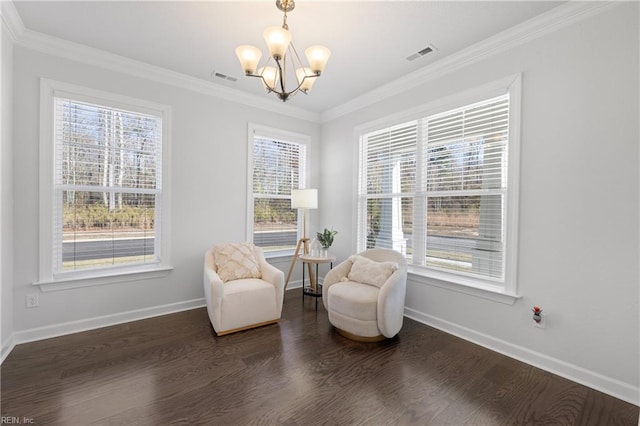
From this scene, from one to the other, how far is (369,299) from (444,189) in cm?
146

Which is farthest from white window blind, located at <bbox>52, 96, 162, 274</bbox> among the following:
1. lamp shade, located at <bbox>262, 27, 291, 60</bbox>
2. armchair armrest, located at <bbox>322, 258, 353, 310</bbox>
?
lamp shade, located at <bbox>262, 27, 291, 60</bbox>

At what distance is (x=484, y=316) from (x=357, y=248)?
5.91 ft

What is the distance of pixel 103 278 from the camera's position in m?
3.00

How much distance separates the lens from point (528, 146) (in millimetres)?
2459

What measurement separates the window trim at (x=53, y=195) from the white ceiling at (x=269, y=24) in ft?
1.54

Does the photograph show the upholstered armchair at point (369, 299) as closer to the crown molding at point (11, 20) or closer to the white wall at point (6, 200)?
the white wall at point (6, 200)

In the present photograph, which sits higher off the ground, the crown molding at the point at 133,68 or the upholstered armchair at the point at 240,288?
the crown molding at the point at 133,68

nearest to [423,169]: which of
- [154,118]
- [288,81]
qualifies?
[288,81]

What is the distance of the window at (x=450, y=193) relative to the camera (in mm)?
2691

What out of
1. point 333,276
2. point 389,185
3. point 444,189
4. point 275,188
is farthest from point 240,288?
point 444,189

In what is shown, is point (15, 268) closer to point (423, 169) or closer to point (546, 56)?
point (423, 169)

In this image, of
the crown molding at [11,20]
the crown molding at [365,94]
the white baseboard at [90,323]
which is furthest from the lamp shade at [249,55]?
the white baseboard at [90,323]

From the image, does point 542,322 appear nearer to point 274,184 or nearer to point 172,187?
point 274,184

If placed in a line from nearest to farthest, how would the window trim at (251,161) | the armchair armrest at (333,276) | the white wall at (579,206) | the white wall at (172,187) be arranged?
1. the white wall at (579,206)
2. the white wall at (172,187)
3. the armchair armrest at (333,276)
4. the window trim at (251,161)
